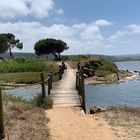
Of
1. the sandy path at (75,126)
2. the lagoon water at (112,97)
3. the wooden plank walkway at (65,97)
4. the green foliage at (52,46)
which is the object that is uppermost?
the green foliage at (52,46)

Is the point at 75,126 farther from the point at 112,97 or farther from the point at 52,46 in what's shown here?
the point at 52,46

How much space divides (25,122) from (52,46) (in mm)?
86226

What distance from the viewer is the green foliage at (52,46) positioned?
3935 inches

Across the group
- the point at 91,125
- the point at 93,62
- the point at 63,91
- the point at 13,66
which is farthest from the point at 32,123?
the point at 93,62

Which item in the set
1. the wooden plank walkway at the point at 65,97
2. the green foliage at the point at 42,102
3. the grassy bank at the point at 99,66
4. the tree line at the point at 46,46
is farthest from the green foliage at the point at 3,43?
the green foliage at the point at 42,102

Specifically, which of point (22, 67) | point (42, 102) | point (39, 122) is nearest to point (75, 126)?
point (39, 122)

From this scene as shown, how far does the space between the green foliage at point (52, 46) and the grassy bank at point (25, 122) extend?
81855mm

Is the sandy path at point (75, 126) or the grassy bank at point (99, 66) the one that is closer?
the sandy path at point (75, 126)

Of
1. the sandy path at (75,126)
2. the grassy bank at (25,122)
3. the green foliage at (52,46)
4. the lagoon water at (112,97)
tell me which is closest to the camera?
the grassy bank at (25,122)

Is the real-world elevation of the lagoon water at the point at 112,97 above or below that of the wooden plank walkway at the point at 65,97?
below

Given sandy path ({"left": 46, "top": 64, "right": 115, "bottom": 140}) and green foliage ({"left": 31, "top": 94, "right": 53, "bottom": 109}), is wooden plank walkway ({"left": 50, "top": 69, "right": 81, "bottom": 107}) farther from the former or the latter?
sandy path ({"left": 46, "top": 64, "right": 115, "bottom": 140})

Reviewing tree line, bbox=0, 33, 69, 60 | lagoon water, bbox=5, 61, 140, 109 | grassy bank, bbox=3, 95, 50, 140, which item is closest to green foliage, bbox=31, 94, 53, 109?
grassy bank, bbox=3, 95, 50, 140

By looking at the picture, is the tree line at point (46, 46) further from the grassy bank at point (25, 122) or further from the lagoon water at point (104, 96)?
the grassy bank at point (25, 122)

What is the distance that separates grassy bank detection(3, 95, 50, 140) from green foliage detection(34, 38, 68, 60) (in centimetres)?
8185
